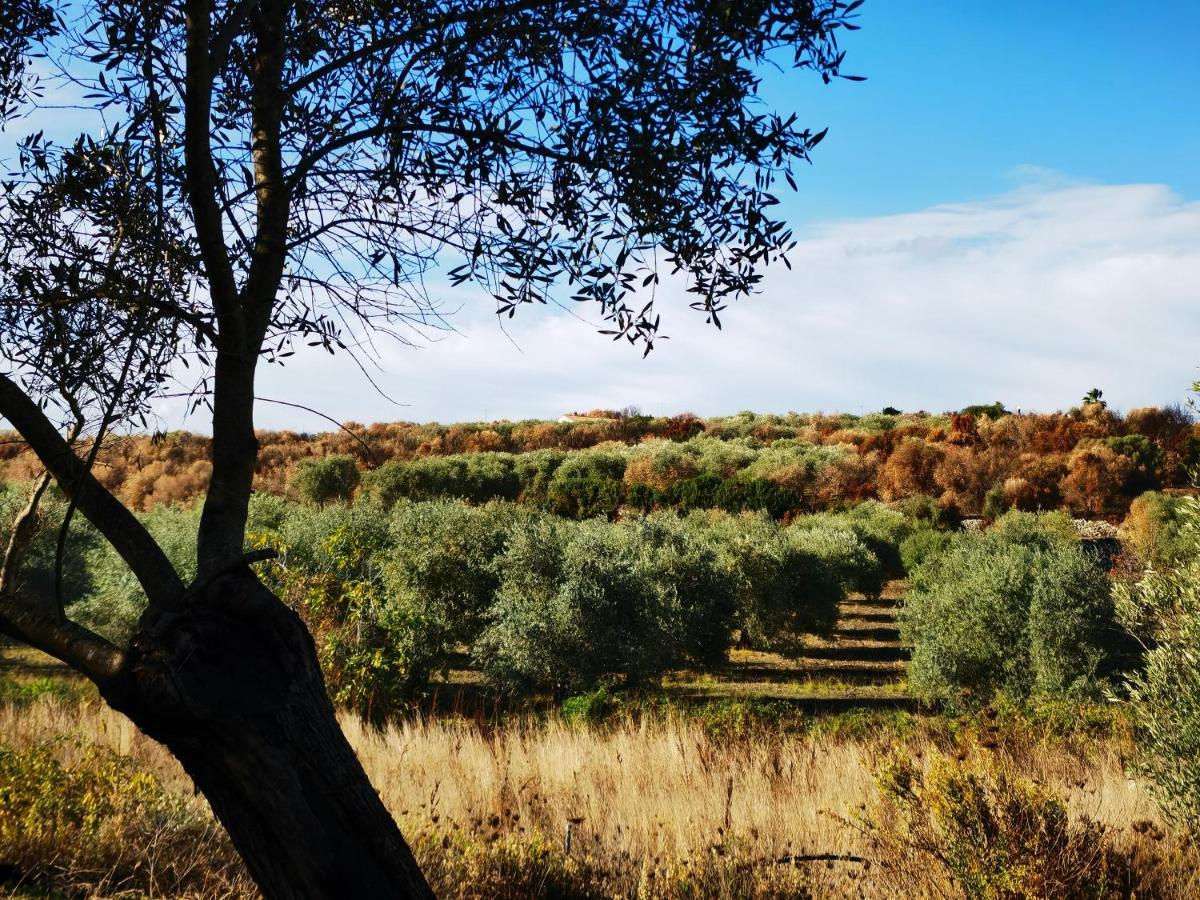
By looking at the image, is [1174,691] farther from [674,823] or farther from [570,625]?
[570,625]

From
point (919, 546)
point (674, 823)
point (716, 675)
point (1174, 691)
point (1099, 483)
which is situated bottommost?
point (716, 675)

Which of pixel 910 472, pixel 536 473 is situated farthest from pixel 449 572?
pixel 910 472

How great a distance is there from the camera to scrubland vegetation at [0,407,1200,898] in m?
5.62

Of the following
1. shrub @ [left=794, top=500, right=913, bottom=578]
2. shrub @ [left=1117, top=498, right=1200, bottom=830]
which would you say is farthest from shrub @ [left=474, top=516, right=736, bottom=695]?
shrub @ [left=1117, top=498, right=1200, bottom=830]

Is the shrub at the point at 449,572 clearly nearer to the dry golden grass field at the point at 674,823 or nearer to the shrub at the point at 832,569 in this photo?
the shrub at the point at 832,569

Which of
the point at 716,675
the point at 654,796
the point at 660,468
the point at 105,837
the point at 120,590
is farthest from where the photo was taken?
the point at 660,468

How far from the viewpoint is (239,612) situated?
3574 mm

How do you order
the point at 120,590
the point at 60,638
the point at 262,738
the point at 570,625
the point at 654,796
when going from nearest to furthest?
the point at 262,738, the point at 60,638, the point at 654,796, the point at 570,625, the point at 120,590

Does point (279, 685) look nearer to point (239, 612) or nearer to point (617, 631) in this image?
point (239, 612)

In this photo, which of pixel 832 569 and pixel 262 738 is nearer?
pixel 262 738

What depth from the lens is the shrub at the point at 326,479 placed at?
3312 cm

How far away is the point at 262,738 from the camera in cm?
338

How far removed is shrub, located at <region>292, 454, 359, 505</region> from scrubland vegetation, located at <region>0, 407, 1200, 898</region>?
4.9 inches

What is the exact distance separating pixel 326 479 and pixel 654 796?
28010 millimetres
